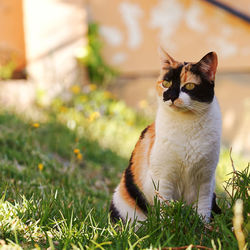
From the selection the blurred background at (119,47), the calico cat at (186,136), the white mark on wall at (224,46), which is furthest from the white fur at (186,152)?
the white mark on wall at (224,46)

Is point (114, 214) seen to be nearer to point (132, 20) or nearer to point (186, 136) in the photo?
point (186, 136)

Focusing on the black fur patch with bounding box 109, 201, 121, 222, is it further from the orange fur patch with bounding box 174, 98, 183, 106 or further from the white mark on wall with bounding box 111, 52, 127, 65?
the white mark on wall with bounding box 111, 52, 127, 65

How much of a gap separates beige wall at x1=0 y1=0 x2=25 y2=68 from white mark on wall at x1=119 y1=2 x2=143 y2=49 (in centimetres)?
167

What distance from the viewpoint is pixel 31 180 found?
2809 mm

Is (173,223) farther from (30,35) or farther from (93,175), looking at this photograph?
(30,35)

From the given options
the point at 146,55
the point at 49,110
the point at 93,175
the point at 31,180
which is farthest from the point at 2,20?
the point at 31,180

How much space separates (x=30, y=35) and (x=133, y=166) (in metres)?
3.87

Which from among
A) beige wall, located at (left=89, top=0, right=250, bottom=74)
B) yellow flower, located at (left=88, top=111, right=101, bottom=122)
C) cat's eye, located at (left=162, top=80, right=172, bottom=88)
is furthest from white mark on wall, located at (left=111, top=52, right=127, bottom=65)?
cat's eye, located at (left=162, top=80, right=172, bottom=88)

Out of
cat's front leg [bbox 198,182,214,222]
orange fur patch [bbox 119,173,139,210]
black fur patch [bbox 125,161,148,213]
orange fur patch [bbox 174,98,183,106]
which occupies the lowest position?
orange fur patch [bbox 119,173,139,210]

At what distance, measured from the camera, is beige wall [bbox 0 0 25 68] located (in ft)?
18.6

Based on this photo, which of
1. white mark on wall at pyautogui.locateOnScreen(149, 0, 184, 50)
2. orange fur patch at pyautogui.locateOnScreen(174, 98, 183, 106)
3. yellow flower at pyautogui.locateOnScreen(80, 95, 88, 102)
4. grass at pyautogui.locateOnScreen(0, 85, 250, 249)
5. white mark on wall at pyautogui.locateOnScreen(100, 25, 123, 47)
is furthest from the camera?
white mark on wall at pyautogui.locateOnScreen(100, 25, 123, 47)

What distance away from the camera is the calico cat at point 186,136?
184 centimetres

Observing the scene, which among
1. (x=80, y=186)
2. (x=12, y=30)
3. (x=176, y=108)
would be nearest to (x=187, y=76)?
(x=176, y=108)

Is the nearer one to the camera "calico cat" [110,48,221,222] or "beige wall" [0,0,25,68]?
"calico cat" [110,48,221,222]
